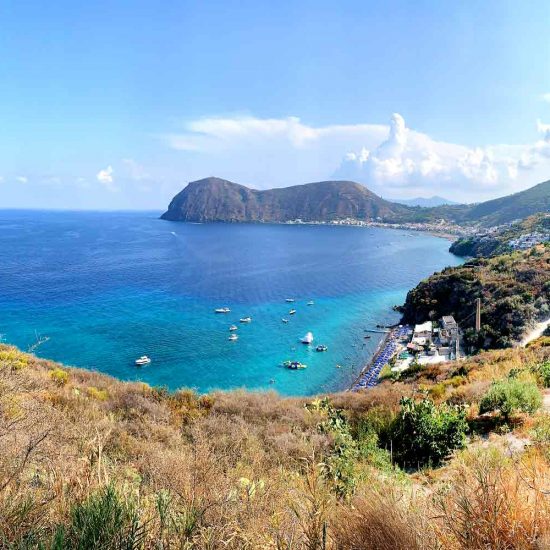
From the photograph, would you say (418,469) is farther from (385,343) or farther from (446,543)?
(385,343)

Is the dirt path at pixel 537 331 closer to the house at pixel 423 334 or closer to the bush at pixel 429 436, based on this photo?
the house at pixel 423 334

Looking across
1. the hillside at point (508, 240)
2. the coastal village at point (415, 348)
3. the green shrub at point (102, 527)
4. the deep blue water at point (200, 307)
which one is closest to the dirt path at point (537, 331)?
the coastal village at point (415, 348)

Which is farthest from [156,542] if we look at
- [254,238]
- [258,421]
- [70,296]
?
[254,238]

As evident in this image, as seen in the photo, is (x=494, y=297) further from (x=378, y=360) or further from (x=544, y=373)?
(x=544, y=373)

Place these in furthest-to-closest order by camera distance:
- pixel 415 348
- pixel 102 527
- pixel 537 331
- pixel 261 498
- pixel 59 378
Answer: pixel 415 348 → pixel 537 331 → pixel 59 378 → pixel 261 498 → pixel 102 527

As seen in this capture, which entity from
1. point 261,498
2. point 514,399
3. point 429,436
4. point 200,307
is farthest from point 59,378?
point 200,307

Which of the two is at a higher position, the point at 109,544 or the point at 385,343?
the point at 109,544
